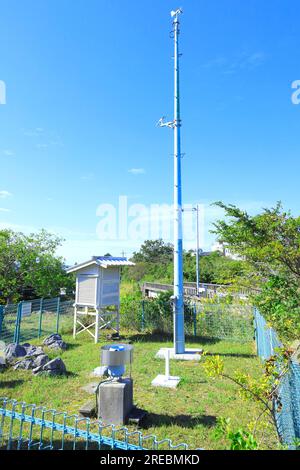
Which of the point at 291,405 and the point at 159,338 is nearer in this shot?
the point at 291,405

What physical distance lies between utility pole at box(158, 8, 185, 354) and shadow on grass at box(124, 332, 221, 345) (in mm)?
2450

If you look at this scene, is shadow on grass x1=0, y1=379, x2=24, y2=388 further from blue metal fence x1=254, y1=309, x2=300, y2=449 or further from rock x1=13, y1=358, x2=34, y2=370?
blue metal fence x1=254, y1=309, x2=300, y2=449

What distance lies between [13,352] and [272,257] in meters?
8.12

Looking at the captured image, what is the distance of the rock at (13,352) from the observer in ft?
28.0

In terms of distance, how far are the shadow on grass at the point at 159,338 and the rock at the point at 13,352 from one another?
444cm

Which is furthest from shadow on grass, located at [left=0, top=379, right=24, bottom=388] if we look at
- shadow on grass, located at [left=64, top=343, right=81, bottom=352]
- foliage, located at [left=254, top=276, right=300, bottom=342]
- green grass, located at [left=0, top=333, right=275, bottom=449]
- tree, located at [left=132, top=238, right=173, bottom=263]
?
tree, located at [left=132, top=238, right=173, bottom=263]

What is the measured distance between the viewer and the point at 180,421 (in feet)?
17.0

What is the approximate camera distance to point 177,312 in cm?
973

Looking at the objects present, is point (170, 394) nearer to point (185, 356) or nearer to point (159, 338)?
point (185, 356)

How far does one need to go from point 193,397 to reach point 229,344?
5669mm

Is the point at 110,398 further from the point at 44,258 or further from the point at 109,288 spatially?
the point at 44,258

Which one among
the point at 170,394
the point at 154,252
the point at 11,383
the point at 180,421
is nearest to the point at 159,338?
the point at 170,394

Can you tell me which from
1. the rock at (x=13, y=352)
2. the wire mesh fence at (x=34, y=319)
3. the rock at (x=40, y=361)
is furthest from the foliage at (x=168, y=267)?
the wire mesh fence at (x=34, y=319)
